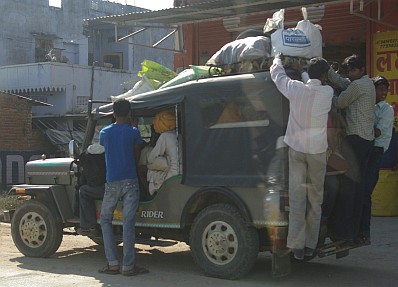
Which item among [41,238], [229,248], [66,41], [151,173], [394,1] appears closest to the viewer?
[229,248]

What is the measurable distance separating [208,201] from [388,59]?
592cm

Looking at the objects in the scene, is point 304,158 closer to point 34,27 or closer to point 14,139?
point 14,139

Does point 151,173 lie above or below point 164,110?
below

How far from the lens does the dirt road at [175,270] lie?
6.92 meters

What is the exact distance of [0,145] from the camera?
62.1ft

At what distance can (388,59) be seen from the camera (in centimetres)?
1154

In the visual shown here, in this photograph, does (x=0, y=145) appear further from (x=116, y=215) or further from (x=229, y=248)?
(x=229, y=248)

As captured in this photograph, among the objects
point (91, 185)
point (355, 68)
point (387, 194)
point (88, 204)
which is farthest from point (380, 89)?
point (387, 194)

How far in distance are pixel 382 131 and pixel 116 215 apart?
10.8ft

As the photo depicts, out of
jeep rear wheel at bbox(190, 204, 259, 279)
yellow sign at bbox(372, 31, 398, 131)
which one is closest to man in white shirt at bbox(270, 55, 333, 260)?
jeep rear wheel at bbox(190, 204, 259, 279)

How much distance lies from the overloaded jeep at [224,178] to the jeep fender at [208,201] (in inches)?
0.4

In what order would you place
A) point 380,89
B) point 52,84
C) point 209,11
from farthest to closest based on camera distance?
1. point 52,84
2. point 209,11
3. point 380,89

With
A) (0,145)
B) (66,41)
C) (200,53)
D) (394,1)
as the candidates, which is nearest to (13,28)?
(66,41)

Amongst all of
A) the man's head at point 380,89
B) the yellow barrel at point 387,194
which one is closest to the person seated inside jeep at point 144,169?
the man's head at point 380,89
